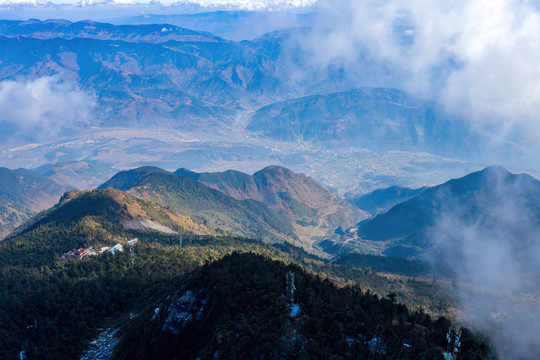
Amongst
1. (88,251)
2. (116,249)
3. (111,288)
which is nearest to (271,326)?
(111,288)

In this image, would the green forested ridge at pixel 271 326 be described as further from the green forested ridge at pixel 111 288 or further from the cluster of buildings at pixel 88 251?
the cluster of buildings at pixel 88 251

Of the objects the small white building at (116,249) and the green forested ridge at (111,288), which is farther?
the small white building at (116,249)

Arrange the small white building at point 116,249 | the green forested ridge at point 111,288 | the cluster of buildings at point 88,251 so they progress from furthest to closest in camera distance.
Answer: the small white building at point 116,249
the cluster of buildings at point 88,251
the green forested ridge at point 111,288

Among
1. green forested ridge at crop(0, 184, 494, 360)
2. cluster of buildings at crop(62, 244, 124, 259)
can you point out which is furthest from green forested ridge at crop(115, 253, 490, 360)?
cluster of buildings at crop(62, 244, 124, 259)

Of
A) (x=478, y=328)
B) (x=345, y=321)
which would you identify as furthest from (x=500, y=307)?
(x=345, y=321)

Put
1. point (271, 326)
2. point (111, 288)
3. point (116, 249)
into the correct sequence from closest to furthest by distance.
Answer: point (271, 326) < point (111, 288) < point (116, 249)

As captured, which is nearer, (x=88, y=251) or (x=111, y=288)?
(x=111, y=288)

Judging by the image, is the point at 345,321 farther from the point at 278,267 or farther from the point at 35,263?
the point at 35,263

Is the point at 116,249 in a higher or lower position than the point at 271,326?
lower

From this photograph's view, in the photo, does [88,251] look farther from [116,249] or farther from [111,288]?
[111,288]

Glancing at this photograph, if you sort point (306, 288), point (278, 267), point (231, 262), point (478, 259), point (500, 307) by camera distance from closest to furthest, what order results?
point (306, 288), point (278, 267), point (231, 262), point (500, 307), point (478, 259)

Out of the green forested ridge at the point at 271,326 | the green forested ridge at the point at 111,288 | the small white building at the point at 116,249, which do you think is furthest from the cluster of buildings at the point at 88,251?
the green forested ridge at the point at 271,326
